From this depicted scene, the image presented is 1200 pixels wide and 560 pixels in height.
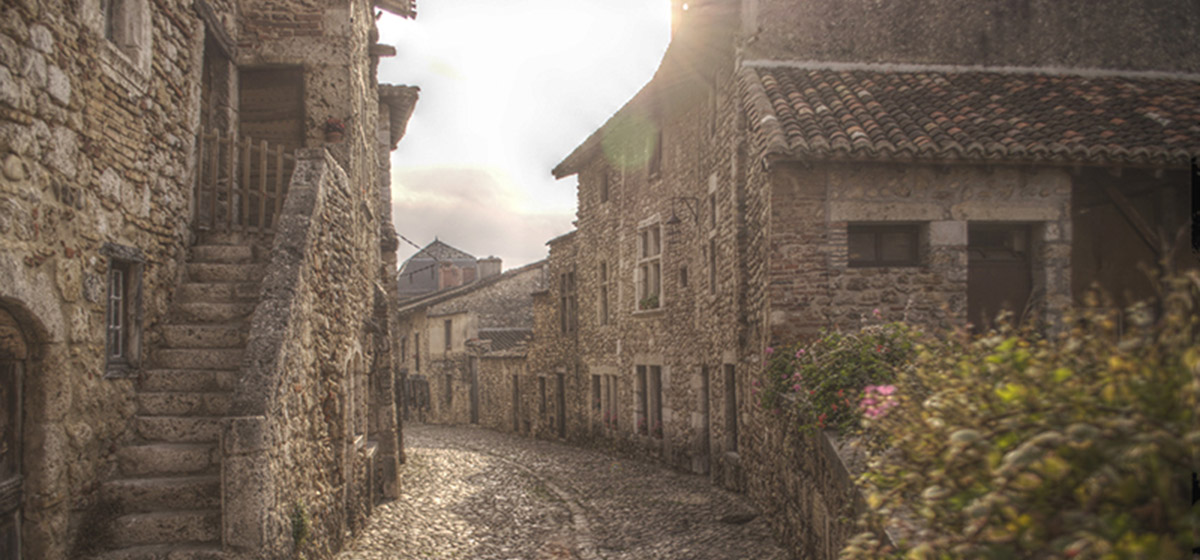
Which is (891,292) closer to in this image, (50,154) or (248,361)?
(248,361)

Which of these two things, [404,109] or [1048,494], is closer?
[1048,494]

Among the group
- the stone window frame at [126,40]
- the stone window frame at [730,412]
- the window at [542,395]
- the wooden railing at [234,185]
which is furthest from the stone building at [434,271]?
the stone window frame at [126,40]

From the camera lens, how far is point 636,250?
16828 mm

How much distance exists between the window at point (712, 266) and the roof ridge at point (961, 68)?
9.26ft

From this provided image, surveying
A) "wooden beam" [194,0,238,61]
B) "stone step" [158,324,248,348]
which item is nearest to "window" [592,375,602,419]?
"wooden beam" [194,0,238,61]

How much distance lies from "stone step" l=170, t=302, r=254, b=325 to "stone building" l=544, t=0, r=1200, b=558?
455cm

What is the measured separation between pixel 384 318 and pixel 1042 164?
28.2ft

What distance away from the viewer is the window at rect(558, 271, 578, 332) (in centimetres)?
2108

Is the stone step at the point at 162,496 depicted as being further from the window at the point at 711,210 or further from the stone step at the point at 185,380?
the window at the point at 711,210

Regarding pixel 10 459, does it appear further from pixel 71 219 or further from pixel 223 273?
pixel 223 273

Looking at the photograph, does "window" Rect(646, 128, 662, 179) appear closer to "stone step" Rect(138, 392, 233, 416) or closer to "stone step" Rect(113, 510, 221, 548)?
"stone step" Rect(138, 392, 233, 416)

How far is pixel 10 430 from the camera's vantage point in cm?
496

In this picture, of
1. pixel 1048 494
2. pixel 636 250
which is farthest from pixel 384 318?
pixel 1048 494

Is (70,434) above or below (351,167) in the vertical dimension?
below
